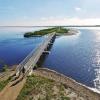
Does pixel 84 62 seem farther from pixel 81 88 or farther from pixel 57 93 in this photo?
pixel 57 93

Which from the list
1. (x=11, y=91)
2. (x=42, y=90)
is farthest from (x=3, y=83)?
(x=42, y=90)

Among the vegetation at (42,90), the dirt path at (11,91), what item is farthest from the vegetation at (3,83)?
the vegetation at (42,90)

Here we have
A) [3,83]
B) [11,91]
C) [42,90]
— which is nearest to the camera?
[11,91]

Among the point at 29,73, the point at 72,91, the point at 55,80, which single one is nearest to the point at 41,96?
the point at 72,91

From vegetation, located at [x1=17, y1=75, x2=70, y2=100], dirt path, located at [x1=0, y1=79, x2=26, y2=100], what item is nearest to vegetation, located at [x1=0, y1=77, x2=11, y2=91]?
dirt path, located at [x1=0, y1=79, x2=26, y2=100]

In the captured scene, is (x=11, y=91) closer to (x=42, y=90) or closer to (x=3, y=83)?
(x=3, y=83)

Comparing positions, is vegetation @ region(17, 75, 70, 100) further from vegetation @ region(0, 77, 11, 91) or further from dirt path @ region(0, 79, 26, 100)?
vegetation @ region(0, 77, 11, 91)
